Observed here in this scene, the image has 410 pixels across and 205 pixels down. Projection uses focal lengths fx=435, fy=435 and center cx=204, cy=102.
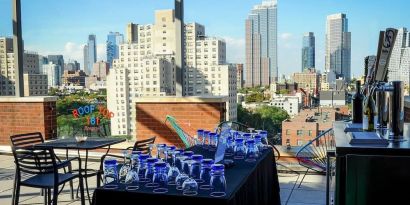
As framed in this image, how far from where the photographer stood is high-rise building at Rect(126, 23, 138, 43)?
7.50 meters

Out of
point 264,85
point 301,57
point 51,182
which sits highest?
point 301,57

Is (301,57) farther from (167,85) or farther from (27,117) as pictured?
(27,117)

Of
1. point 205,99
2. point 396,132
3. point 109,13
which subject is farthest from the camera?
point 109,13

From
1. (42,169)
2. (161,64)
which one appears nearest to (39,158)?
(42,169)

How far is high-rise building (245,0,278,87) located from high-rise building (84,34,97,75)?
2.95 metres

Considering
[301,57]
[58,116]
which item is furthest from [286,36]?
[58,116]

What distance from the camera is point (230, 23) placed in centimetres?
692

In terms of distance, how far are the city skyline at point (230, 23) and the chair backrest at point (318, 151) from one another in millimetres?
941

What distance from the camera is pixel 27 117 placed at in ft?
26.9

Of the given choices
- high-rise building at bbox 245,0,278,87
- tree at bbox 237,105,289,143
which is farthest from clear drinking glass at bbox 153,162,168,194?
high-rise building at bbox 245,0,278,87

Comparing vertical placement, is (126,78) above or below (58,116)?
above

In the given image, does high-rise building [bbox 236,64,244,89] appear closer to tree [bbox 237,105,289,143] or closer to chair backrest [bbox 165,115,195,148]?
tree [bbox 237,105,289,143]

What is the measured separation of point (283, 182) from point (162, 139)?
2.33 metres

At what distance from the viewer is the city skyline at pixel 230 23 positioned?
5.94 metres
